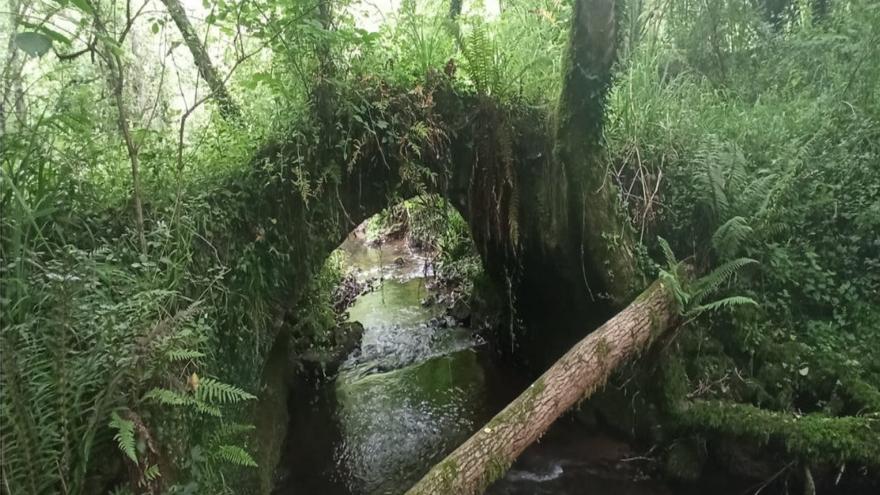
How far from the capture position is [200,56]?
17.9ft

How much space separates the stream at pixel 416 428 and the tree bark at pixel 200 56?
338cm

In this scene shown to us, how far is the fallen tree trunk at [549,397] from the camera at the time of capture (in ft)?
10.9

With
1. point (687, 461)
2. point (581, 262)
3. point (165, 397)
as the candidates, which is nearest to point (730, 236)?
point (581, 262)

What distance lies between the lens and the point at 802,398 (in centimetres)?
459

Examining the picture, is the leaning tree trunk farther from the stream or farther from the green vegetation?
the stream

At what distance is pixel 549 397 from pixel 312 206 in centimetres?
254

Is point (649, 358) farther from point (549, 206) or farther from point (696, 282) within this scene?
point (549, 206)

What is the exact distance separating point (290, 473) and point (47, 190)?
3.33m

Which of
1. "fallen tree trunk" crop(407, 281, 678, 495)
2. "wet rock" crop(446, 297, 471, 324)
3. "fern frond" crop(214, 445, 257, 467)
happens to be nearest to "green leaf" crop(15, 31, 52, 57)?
"fern frond" crop(214, 445, 257, 467)

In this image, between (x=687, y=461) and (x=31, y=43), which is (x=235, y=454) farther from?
(x=687, y=461)

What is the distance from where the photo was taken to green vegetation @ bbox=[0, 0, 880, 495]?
273 centimetres

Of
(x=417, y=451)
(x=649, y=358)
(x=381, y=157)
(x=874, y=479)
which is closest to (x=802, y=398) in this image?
(x=874, y=479)

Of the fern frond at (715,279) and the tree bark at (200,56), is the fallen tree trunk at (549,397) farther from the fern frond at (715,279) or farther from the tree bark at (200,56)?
the tree bark at (200,56)

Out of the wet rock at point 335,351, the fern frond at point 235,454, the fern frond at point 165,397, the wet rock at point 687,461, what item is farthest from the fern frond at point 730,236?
the wet rock at point 335,351
